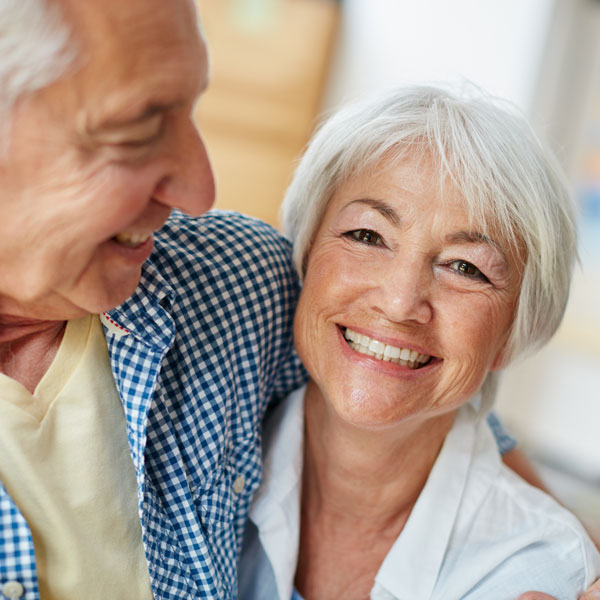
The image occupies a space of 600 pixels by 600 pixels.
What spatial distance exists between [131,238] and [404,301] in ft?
1.76

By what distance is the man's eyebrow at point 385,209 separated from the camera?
1.47m

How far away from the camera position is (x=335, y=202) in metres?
1.61

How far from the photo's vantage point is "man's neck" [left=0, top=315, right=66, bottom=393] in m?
1.25

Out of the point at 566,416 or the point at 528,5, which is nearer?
the point at 528,5

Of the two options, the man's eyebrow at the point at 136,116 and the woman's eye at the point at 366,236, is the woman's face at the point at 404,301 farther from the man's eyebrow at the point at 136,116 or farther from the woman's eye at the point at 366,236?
the man's eyebrow at the point at 136,116

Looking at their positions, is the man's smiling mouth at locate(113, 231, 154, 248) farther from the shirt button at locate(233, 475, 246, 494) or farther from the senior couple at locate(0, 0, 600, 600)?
the shirt button at locate(233, 475, 246, 494)

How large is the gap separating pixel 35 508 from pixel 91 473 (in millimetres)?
103

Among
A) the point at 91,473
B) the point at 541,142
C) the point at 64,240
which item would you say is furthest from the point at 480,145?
the point at 91,473

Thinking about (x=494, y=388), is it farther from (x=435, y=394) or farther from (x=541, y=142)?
(x=541, y=142)

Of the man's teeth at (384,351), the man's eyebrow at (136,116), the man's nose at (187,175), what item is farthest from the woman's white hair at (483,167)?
the man's eyebrow at (136,116)

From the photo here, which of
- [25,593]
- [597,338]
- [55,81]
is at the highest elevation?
[55,81]

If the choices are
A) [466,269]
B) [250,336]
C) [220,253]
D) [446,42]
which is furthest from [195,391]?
[446,42]

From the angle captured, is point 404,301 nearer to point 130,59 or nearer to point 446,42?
Answer: point 130,59

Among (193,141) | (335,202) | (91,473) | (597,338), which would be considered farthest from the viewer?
(597,338)
